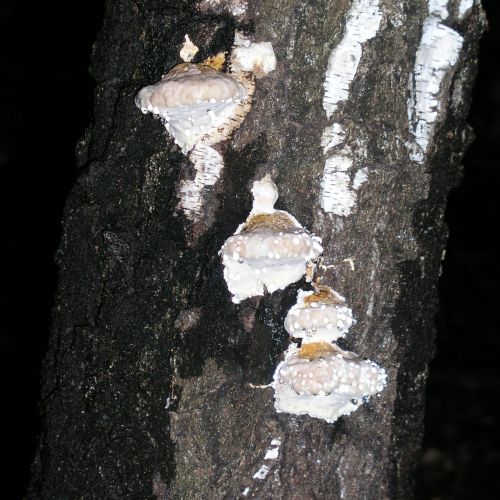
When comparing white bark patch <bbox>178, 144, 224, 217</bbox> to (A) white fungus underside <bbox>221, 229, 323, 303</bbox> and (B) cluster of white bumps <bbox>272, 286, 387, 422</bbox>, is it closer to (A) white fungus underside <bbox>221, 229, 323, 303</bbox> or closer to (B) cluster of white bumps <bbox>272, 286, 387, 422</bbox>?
(A) white fungus underside <bbox>221, 229, 323, 303</bbox>

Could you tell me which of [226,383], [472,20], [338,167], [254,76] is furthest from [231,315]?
[472,20]

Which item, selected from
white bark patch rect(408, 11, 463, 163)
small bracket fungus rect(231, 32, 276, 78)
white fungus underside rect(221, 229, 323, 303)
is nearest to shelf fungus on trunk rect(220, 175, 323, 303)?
white fungus underside rect(221, 229, 323, 303)

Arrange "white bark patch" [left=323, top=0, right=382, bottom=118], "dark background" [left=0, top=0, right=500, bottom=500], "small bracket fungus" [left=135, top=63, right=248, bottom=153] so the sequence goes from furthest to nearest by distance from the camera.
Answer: "dark background" [left=0, top=0, right=500, bottom=500], "white bark patch" [left=323, top=0, right=382, bottom=118], "small bracket fungus" [left=135, top=63, right=248, bottom=153]

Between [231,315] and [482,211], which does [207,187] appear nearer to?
[231,315]

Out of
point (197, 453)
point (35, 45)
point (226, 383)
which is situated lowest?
point (197, 453)

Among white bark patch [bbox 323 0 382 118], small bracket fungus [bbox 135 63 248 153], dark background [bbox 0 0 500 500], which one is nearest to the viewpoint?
small bracket fungus [bbox 135 63 248 153]

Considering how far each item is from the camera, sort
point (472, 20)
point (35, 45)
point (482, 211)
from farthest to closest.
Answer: point (482, 211), point (35, 45), point (472, 20)

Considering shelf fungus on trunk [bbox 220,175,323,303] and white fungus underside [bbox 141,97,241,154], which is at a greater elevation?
white fungus underside [bbox 141,97,241,154]
